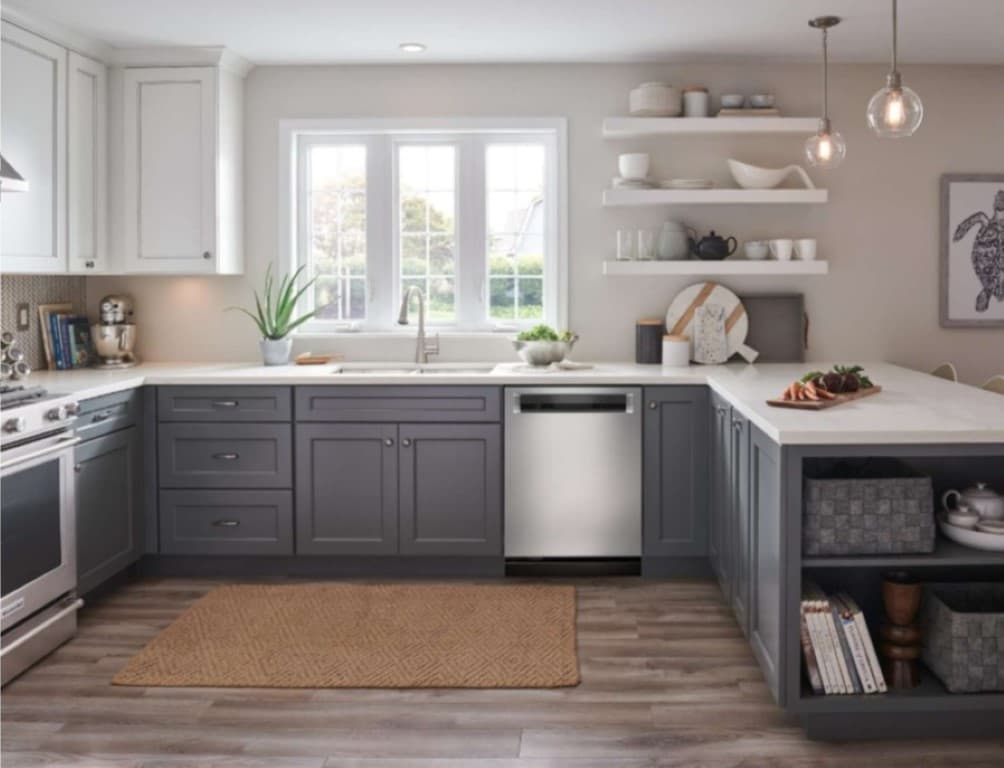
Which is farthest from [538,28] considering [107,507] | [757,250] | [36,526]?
[36,526]

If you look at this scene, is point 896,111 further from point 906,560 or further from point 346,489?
point 346,489

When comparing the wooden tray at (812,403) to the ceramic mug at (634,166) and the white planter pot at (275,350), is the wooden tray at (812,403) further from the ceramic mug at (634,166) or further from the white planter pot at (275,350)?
the white planter pot at (275,350)

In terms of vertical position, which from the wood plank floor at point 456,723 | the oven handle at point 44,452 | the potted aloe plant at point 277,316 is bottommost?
the wood plank floor at point 456,723

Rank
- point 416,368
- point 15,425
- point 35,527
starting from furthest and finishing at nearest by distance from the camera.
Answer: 1. point 416,368
2. point 35,527
3. point 15,425

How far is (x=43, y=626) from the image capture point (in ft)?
11.5

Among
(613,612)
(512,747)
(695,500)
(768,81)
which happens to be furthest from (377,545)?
(768,81)

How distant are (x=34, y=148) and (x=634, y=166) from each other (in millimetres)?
2587

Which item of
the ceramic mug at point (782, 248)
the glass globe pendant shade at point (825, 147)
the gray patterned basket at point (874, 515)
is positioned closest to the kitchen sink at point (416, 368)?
the ceramic mug at point (782, 248)

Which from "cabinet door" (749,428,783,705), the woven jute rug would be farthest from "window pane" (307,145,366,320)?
"cabinet door" (749,428,783,705)

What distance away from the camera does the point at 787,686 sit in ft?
9.27

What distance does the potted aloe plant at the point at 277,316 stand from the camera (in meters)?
4.93

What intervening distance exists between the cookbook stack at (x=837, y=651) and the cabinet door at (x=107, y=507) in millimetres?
2613

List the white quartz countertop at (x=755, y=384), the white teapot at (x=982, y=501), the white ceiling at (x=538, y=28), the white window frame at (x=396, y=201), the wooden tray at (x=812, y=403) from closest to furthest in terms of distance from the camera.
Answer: the white quartz countertop at (x=755, y=384), the white teapot at (x=982, y=501), the wooden tray at (x=812, y=403), the white ceiling at (x=538, y=28), the white window frame at (x=396, y=201)

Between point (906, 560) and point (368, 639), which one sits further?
point (368, 639)
